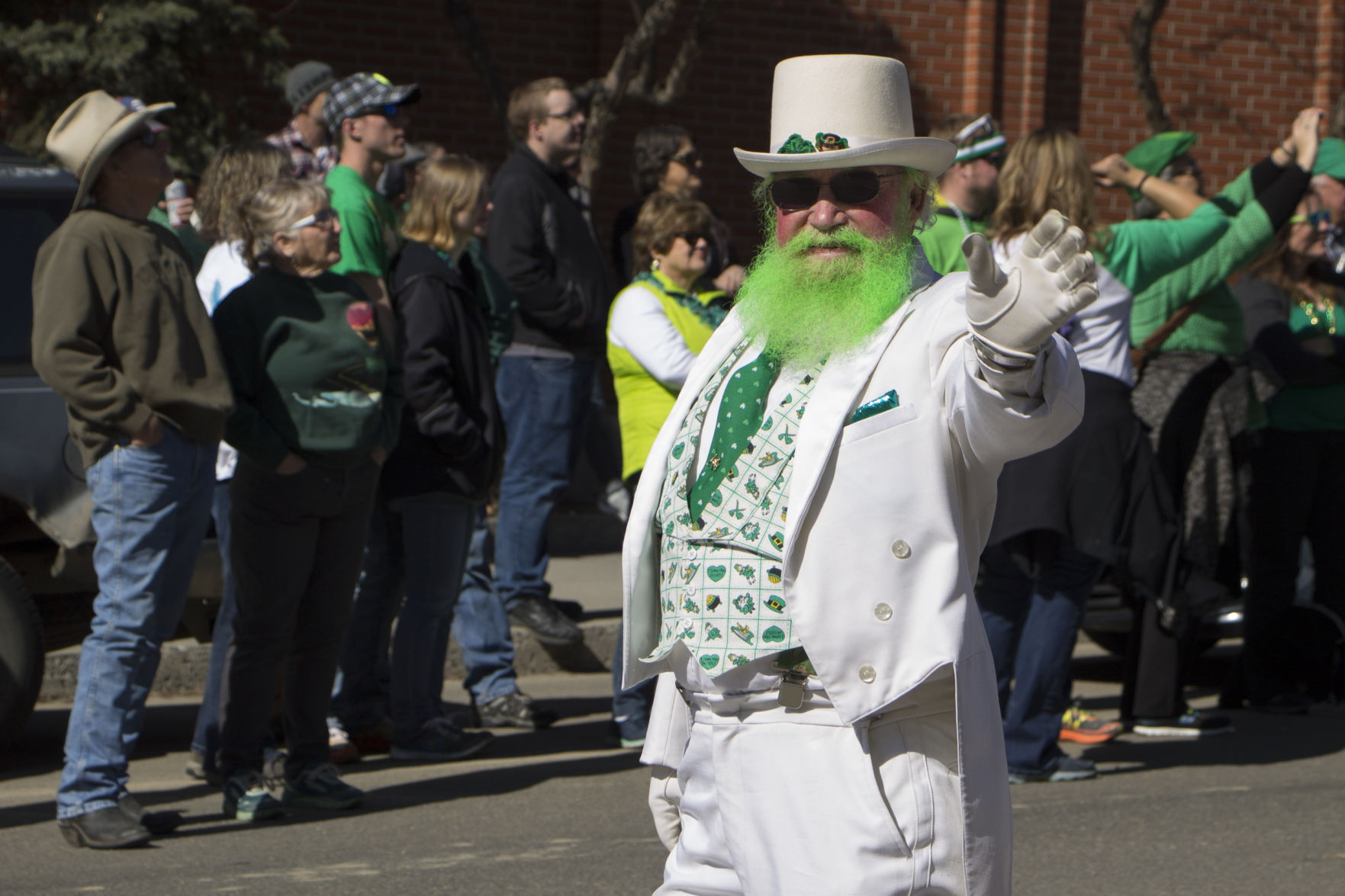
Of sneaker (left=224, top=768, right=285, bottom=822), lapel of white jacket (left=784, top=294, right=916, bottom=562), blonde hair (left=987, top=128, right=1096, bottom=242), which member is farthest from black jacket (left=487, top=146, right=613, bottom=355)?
lapel of white jacket (left=784, top=294, right=916, bottom=562)

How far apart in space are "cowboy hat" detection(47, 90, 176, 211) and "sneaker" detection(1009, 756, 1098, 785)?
3.61 metres

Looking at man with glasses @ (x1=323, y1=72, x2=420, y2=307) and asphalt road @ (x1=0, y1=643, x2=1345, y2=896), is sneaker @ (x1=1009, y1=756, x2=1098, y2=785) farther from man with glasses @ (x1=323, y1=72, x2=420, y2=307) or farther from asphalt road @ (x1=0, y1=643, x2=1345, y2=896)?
man with glasses @ (x1=323, y1=72, x2=420, y2=307)

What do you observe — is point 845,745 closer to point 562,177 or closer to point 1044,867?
point 1044,867

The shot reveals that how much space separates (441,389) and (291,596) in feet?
3.16

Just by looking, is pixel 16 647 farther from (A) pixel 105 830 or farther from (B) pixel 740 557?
(B) pixel 740 557

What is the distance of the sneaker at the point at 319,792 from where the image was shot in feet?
18.3

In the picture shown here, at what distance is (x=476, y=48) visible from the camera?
10.3 m

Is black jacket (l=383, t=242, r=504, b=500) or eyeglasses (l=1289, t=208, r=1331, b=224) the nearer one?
black jacket (l=383, t=242, r=504, b=500)

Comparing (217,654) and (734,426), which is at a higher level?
(734,426)

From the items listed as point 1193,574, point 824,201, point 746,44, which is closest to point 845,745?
point 824,201

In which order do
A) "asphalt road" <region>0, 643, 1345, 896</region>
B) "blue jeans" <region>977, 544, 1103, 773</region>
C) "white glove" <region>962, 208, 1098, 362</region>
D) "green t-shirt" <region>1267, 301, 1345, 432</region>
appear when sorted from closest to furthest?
"white glove" <region>962, 208, 1098, 362</region> → "asphalt road" <region>0, 643, 1345, 896</region> → "blue jeans" <region>977, 544, 1103, 773</region> → "green t-shirt" <region>1267, 301, 1345, 432</region>

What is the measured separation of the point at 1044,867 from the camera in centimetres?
509

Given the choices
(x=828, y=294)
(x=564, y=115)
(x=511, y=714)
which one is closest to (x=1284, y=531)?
(x=511, y=714)

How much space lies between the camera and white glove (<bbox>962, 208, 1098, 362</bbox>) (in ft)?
7.86
